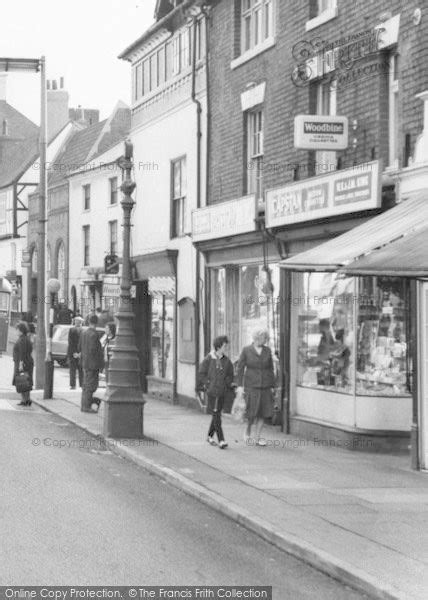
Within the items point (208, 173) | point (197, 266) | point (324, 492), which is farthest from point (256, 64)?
point (324, 492)

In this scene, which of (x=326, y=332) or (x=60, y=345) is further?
(x=60, y=345)

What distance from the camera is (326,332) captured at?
18.5m

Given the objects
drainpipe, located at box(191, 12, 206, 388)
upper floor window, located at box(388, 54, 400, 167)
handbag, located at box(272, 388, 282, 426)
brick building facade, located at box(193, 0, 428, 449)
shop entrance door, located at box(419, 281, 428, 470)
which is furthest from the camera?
drainpipe, located at box(191, 12, 206, 388)

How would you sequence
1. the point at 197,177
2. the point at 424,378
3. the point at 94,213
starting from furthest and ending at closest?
the point at 94,213, the point at 197,177, the point at 424,378

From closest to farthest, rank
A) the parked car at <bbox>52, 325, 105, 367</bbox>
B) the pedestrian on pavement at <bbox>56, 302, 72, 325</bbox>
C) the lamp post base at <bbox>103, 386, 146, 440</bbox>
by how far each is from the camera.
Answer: the lamp post base at <bbox>103, 386, 146, 440</bbox> < the parked car at <bbox>52, 325, 105, 367</bbox> < the pedestrian on pavement at <bbox>56, 302, 72, 325</bbox>

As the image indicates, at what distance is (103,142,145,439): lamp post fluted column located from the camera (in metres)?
18.2

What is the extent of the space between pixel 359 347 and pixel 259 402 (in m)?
1.65

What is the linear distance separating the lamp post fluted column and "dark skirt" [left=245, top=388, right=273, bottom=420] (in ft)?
6.27

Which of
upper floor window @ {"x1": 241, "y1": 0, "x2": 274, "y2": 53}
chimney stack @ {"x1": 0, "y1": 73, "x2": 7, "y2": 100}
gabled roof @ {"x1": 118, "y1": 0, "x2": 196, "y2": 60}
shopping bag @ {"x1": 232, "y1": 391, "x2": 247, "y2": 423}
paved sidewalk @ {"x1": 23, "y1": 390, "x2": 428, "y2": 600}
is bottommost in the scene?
paved sidewalk @ {"x1": 23, "y1": 390, "x2": 428, "y2": 600}

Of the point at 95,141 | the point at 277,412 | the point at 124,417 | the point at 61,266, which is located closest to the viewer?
the point at 124,417

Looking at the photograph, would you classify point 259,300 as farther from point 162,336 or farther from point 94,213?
point 94,213

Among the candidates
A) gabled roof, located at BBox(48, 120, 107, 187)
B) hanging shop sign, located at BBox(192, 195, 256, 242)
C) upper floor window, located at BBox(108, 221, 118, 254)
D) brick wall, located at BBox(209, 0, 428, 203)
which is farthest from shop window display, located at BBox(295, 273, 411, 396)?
gabled roof, located at BBox(48, 120, 107, 187)

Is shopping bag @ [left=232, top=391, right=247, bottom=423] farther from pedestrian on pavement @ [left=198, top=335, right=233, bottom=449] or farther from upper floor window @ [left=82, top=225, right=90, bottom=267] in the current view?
upper floor window @ [left=82, top=225, right=90, bottom=267]

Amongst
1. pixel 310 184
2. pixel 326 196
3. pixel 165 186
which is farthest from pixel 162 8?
pixel 326 196
